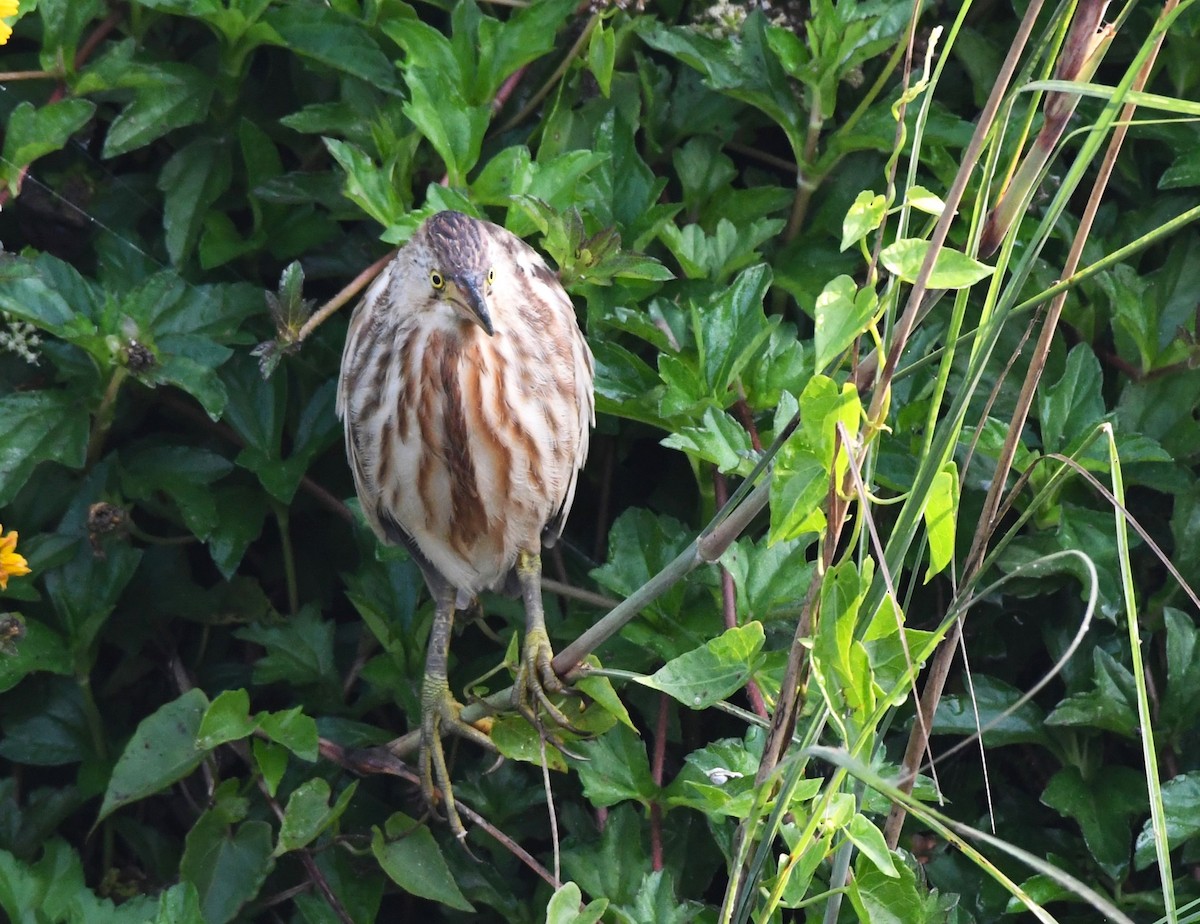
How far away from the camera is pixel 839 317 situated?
1015 mm

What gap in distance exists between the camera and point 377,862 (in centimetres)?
186

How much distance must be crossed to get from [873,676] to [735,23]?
3.81 feet

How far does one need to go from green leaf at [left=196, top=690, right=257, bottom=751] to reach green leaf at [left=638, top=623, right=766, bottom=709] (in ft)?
2.31

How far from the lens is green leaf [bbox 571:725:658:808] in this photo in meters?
1.68

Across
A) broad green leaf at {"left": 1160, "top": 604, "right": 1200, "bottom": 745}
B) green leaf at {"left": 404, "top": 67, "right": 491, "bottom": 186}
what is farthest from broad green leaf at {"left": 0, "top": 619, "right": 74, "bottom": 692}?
broad green leaf at {"left": 1160, "top": 604, "right": 1200, "bottom": 745}

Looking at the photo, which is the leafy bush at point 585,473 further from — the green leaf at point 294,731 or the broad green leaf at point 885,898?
the broad green leaf at point 885,898

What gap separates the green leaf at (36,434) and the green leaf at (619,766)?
757 millimetres

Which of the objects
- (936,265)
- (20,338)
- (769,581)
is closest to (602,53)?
(769,581)

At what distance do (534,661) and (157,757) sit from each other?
18.9 inches

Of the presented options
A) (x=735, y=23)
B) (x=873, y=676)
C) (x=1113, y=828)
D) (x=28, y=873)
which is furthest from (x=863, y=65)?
(x=28, y=873)

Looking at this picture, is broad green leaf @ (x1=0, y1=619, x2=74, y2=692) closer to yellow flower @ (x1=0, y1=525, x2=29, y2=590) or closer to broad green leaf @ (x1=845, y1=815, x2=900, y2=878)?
yellow flower @ (x1=0, y1=525, x2=29, y2=590)

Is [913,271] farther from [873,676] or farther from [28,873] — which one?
[28,873]

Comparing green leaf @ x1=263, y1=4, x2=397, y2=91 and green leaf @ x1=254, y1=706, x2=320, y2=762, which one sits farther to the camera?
green leaf @ x1=263, y1=4, x2=397, y2=91

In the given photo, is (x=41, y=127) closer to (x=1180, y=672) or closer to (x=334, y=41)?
(x=334, y=41)
